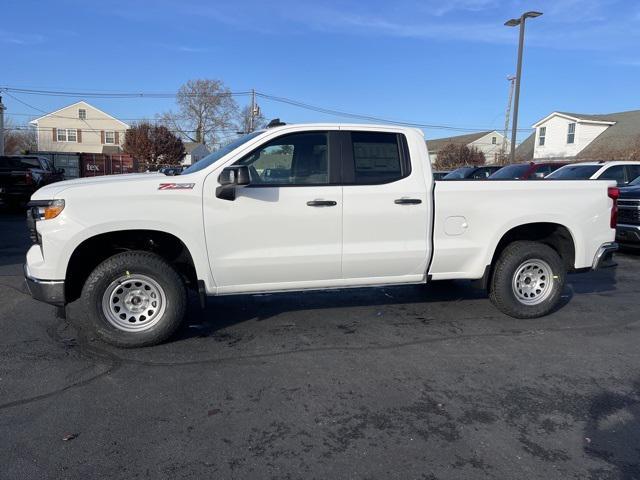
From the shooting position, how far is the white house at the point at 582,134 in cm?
3322

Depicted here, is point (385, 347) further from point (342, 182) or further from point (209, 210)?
point (209, 210)

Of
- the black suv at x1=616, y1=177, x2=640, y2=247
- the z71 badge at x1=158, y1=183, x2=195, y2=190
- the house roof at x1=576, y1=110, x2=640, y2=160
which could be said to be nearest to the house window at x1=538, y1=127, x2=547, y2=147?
the house roof at x1=576, y1=110, x2=640, y2=160

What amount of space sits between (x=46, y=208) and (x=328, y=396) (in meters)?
2.77

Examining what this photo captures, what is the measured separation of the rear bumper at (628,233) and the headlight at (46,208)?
9186 millimetres

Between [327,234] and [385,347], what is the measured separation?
117 centimetres

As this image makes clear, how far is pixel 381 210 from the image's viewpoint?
4.87 m

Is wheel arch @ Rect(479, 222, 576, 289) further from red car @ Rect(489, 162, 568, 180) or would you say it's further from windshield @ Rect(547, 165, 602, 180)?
red car @ Rect(489, 162, 568, 180)

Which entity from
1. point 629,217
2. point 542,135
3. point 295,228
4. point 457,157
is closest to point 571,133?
point 542,135

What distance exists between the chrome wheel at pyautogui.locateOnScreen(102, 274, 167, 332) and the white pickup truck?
0.01m

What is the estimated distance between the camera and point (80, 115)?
196 feet

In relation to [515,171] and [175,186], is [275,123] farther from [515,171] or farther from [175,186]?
[515,171]

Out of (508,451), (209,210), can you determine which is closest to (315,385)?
(508,451)

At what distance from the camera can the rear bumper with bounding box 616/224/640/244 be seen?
913 centimetres

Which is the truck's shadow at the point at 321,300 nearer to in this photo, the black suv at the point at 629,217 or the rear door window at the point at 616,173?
the black suv at the point at 629,217
